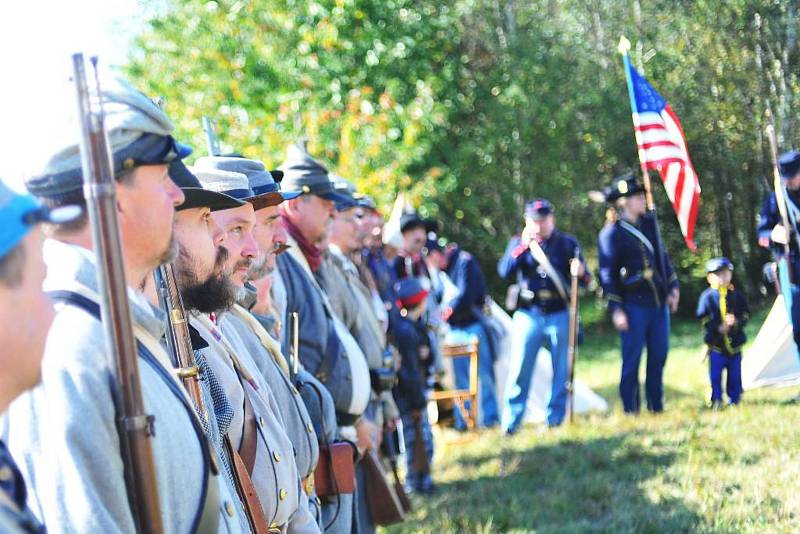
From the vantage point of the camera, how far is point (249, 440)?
3.17 m

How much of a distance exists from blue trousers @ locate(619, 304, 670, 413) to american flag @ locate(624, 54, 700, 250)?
2.36m

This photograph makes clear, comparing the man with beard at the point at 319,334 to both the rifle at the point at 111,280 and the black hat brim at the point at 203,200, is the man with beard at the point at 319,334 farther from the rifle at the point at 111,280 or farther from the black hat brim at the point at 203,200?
the rifle at the point at 111,280

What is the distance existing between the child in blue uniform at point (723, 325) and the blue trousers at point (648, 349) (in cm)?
42

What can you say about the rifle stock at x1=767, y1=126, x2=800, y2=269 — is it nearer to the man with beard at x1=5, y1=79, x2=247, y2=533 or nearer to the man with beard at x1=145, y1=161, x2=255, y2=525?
the man with beard at x1=145, y1=161, x2=255, y2=525

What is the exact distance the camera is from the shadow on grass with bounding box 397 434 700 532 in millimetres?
5777

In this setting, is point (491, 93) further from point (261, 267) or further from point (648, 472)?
point (261, 267)

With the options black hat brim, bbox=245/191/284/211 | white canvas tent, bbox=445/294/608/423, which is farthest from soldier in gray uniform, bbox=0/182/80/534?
white canvas tent, bbox=445/294/608/423

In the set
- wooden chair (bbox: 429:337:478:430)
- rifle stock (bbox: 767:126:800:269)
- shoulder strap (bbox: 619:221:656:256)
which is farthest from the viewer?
wooden chair (bbox: 429:337:478:430)

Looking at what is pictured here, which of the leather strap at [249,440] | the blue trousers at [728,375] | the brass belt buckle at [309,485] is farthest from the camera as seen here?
the blue trousers at [728,375]

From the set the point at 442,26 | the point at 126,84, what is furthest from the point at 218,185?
the point at 442,26

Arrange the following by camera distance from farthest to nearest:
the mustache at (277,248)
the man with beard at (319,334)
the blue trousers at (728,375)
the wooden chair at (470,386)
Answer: the wooden chair at (470,386), the blue trousers at (728,375), the man with beard at (319,334), the mustache at (277,248)

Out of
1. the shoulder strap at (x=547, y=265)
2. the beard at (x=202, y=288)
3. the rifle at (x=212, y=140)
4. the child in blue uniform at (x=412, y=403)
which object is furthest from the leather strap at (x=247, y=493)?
the shoulder strap at (x=547, y=265)

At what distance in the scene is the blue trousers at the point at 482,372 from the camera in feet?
35.4

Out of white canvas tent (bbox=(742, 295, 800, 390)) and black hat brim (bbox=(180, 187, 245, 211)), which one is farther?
white canvas tent (bbox=(742, 295, 800, 390))
